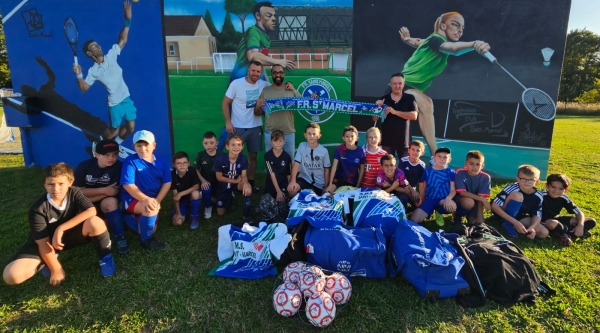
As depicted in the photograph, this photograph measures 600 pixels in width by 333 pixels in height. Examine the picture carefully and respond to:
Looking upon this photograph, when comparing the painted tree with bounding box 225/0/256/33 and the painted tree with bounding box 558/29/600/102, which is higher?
the painted tree with bounding box 558/29/600/102

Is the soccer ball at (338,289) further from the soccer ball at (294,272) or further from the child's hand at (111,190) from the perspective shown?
the child's hand at (111,190)

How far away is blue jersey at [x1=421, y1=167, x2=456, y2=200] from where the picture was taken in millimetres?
4363

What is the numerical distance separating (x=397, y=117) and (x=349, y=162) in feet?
3.62

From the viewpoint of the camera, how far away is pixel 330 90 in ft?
21.0

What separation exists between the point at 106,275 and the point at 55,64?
5.54 meters

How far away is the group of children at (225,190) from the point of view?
10.3 feet

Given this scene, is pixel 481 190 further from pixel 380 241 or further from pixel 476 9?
pixel 476 9

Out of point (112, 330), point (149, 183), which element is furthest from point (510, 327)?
point (149, 183)

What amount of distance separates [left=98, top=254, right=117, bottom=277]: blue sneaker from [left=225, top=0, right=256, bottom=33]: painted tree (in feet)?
15.3

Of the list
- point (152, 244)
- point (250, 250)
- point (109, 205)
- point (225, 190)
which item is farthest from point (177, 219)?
point (250, 250)

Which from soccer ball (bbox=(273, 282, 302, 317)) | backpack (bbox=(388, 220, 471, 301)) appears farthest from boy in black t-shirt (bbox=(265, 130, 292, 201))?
soccer ball (bbox=(273, 282, 302, 317))

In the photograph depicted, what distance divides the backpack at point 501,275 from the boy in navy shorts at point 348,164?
1.91 metres

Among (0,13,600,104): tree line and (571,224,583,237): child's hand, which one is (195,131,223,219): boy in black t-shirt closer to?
(571,224,583,237): child's hand

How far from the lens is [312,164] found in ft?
16.1
